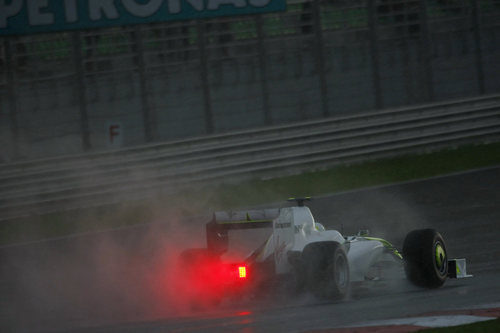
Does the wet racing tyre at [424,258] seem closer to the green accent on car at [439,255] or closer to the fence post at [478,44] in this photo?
the green accent on car at [439,255]

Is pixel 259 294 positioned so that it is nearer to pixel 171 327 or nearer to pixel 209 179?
pixel 171 327

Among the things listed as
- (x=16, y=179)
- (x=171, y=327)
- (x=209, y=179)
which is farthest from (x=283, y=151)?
(x=171, y=327)

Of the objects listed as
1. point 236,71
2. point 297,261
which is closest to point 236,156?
point 236,71

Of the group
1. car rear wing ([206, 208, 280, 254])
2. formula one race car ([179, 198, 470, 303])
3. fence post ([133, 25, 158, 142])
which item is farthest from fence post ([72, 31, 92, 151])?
car rear wing ([206, 208, 280, 254])

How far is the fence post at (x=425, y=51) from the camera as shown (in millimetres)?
22703

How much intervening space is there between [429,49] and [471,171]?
16.0ft

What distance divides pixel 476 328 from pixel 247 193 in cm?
1189

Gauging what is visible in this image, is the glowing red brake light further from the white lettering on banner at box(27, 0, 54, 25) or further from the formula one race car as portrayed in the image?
the white lettering on banner at box(27, 0, 54, 25)

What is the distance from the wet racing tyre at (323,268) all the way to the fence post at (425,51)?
14185 millimetres

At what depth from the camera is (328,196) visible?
695 inches

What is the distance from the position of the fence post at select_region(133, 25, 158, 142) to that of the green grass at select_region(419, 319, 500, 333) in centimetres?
1449

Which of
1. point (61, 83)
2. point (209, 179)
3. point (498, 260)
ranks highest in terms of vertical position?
point (61, 83)

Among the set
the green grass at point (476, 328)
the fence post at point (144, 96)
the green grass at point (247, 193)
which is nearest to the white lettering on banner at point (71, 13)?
the fence post at point (144, 96)

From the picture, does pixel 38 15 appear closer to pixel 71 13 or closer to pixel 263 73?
pixel 71 13
